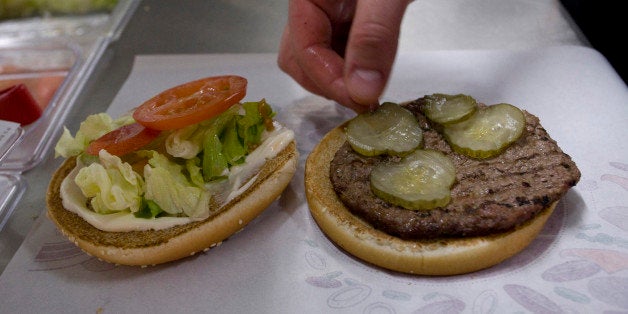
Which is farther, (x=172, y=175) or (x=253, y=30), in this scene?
(x=253, y=30)

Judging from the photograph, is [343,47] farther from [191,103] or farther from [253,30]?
[253,30]

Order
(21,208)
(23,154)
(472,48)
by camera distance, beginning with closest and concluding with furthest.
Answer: (21,208) < (23,154) < (472,48)

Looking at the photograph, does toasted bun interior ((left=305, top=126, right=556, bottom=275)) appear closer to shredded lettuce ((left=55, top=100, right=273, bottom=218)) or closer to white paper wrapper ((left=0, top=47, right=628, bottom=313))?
white paper wrapper ((left=0, top=47, right=628, bottom=313))

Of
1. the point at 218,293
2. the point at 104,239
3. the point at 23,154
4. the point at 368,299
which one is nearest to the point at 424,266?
the point at 368,299

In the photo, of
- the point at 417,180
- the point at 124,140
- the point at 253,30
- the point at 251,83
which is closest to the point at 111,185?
the point at 124,140

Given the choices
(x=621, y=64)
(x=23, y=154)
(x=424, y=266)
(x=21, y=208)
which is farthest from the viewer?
(x=621, y=64)

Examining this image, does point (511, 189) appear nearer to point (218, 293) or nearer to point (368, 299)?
point (368, 299)

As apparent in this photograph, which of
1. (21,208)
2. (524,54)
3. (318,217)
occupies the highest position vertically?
(524,54)

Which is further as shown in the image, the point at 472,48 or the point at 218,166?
the point at 472,48
